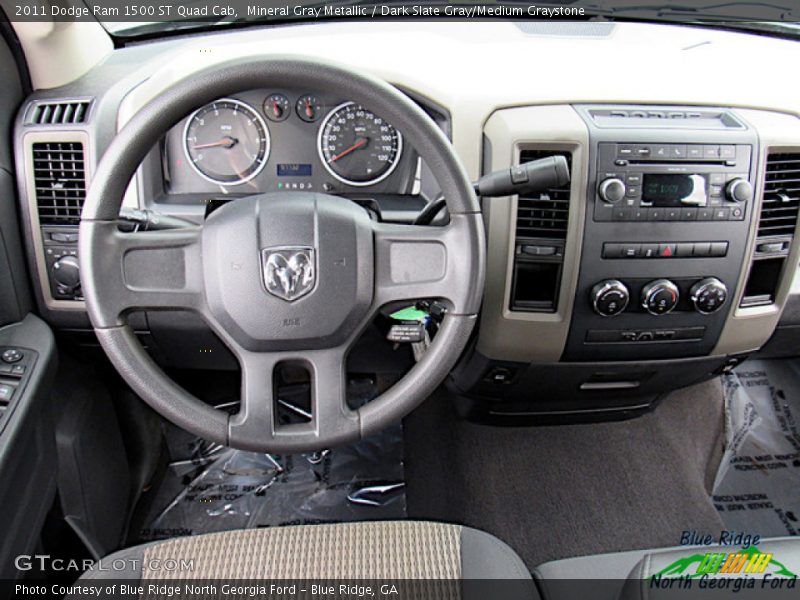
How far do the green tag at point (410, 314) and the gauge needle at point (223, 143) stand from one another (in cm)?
53

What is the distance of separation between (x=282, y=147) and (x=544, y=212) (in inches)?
22.0

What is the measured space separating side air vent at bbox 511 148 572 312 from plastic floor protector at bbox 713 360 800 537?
3.21 ft

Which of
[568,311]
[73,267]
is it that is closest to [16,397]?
[73,267]

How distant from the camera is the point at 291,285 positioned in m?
1.00

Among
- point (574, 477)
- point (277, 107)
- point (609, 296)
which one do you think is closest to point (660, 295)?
point (609, 296)

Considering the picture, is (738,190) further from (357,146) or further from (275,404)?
(275,404)

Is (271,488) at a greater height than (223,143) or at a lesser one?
lesser

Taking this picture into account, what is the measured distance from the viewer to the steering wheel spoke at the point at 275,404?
100 centimetres

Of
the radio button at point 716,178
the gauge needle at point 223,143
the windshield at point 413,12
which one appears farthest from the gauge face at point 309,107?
the radio button at point 716,178

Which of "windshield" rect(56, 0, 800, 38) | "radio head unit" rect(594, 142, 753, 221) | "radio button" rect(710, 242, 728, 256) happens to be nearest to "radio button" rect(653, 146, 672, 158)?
"radio head unit" rect(594, 142, 753, 221)

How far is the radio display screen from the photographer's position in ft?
4.33

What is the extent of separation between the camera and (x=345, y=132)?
1.39 m

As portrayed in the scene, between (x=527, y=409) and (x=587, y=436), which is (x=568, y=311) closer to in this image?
(x=527, y=409)

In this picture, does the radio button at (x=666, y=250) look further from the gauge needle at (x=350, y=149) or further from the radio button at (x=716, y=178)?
the gauge needle at (x=350, y=149)
